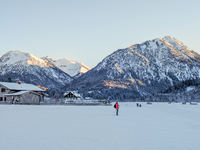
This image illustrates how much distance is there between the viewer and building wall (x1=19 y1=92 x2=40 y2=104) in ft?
230

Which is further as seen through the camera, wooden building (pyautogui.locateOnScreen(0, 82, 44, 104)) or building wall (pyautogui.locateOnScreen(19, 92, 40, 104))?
building wall (pyautogui.locateOnScreen(19, 92, 40, 104))

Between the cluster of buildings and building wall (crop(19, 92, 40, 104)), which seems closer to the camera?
the cluster of buildings

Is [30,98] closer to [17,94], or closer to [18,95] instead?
[18,95]

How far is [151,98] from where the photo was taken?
195375mm

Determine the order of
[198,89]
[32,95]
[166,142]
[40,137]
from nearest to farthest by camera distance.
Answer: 1. [166,142]
2. [40,137]
3. [32,95]
4. [198,89]

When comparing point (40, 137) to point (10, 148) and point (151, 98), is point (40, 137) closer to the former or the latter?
point (10, 148)

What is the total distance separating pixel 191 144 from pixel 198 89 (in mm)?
185964

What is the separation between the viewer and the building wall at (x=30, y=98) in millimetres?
70250

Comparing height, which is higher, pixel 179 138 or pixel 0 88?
pixel 0 88

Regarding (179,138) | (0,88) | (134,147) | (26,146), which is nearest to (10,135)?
(26,146)

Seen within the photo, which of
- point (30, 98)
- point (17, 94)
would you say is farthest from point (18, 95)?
point (30, 98)

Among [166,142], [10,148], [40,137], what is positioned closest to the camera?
[10,148]

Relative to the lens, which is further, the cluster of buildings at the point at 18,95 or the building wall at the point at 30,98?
the building wall at the point at 30,98

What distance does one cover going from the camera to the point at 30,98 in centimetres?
7156
